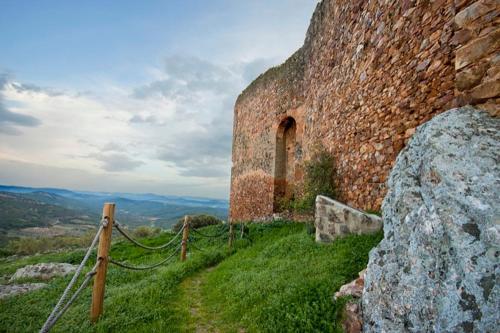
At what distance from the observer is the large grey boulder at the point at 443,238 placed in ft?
5.73

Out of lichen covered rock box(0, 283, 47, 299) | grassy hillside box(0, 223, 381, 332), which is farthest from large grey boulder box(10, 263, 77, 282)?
grassy hillside box(0, 223, 381, 332)

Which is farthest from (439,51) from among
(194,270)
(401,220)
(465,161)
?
(194,270)

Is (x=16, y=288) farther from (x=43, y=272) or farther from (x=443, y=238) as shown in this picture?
(x=443, y=238)

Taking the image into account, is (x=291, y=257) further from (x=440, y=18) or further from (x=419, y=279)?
(x=440, y=18)

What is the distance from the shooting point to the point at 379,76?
208 inches

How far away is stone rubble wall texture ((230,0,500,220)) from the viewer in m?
2.79

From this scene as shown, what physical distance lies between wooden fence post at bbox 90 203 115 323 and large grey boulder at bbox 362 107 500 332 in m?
3.16

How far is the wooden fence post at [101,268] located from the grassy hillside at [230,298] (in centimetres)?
A: 14

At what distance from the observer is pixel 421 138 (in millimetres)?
2709

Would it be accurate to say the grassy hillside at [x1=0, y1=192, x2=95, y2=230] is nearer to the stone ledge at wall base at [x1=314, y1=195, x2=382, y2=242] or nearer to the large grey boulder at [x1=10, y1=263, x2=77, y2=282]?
the large grey boulder at [x1=10, y1=263, x2=77, y2=282]

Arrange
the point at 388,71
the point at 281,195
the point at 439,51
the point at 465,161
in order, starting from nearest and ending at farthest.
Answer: the point at 465,161 → the point at 439,51 → the point at 388,71 → the point at 281,195

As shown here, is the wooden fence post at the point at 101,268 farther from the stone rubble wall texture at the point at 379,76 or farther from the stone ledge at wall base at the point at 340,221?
the stone rubble wall texture at the point at 379,76

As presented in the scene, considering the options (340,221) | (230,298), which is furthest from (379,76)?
(230,298)

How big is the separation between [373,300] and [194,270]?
16.2ft
